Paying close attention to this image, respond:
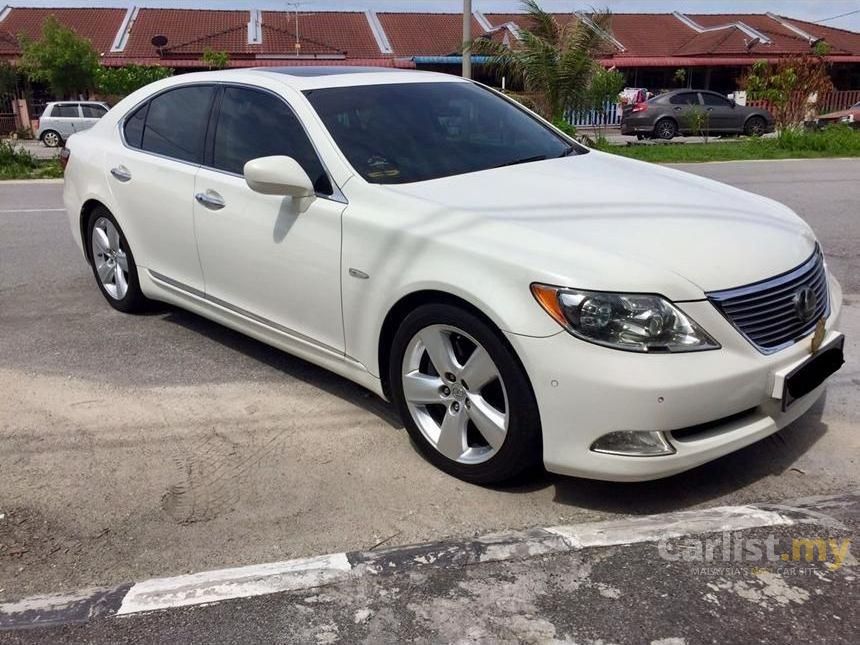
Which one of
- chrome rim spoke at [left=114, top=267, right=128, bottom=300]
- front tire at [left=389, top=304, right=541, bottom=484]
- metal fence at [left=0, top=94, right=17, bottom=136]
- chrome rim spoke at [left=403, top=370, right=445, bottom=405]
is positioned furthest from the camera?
metal fence at [left=0, top=94, right=17, bottom=136]

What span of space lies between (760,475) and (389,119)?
7.96 ft

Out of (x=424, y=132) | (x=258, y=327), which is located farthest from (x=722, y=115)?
(x=258, y=327)

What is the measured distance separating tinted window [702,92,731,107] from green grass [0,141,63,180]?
18.8 metres

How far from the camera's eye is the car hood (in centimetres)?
296

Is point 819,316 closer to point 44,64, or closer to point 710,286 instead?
point 710,286

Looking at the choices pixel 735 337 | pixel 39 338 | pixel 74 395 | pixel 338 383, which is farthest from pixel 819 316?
pixel 39 338

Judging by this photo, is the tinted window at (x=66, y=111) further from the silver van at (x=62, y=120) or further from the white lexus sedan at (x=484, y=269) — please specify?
the white lexus sedan at (x=484, y=269)

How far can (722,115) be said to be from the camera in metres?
25.3

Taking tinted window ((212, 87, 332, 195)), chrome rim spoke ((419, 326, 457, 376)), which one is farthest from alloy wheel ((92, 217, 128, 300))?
chrome rim spoke ((419, 326, 457, 376))

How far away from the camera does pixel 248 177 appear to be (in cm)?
374

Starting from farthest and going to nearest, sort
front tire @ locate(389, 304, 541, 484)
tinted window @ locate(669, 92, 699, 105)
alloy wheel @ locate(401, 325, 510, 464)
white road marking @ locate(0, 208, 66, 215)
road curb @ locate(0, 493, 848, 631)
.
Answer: tinted window @ locate(669, 92, 699, 105)
white road marking @ locate(0, 208, 66, 215)
alloy wheel @ locate(401, 325, 510, 464)
front tire @ locate(389, 304, 541, 484)
road curb @ locate(0, 493, 848, 631)

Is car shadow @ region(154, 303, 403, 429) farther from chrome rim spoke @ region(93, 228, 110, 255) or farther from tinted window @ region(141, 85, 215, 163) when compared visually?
tinted window @ region(141, 85, 215, 163)

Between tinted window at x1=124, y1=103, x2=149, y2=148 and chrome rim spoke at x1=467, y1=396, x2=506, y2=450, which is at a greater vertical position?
tinted window at x1=124, y1=103, x2=149, y2=148

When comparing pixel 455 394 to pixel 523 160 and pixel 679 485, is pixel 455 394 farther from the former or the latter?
pixel 523 160
